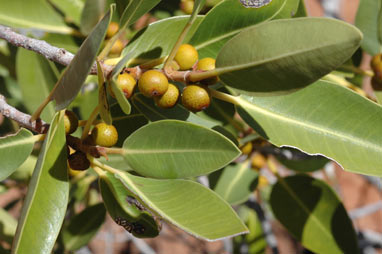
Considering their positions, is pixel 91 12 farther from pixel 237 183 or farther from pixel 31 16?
pixel 237 183

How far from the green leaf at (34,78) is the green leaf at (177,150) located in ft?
1.07

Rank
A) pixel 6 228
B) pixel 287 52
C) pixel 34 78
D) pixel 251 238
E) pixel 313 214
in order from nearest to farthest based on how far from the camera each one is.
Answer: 1. pixel 287 52
2. pixel 34 78
3. pixel 313 214
4. pixel 6 228
5. pixel 251 238

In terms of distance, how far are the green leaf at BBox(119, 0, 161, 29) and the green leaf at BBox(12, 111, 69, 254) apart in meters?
0.22

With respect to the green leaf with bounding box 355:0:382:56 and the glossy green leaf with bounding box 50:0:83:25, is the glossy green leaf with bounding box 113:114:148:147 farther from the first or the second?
the green leaf with bounding box 355:0:382:56

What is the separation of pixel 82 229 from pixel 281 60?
1213 millimetres

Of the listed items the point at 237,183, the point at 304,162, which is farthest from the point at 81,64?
the point at 304,162

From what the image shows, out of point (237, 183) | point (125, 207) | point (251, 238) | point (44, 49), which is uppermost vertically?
point (44, 49)

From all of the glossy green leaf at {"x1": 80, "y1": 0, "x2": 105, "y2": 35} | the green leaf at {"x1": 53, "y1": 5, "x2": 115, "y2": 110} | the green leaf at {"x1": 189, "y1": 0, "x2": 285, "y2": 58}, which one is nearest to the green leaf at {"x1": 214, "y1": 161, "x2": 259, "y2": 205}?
the green leaf at {"x1": 189, "y1": 0, "x2": 285, "y2": 58}

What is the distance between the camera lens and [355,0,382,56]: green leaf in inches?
45.4

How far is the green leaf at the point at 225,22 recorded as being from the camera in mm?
822

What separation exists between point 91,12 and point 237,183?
2.50 ft

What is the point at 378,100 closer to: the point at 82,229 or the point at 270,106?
the point at 270,106

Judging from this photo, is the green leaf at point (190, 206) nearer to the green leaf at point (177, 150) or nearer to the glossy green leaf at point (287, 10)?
the green leaf at point (177, 150)

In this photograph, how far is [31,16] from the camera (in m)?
1.03
